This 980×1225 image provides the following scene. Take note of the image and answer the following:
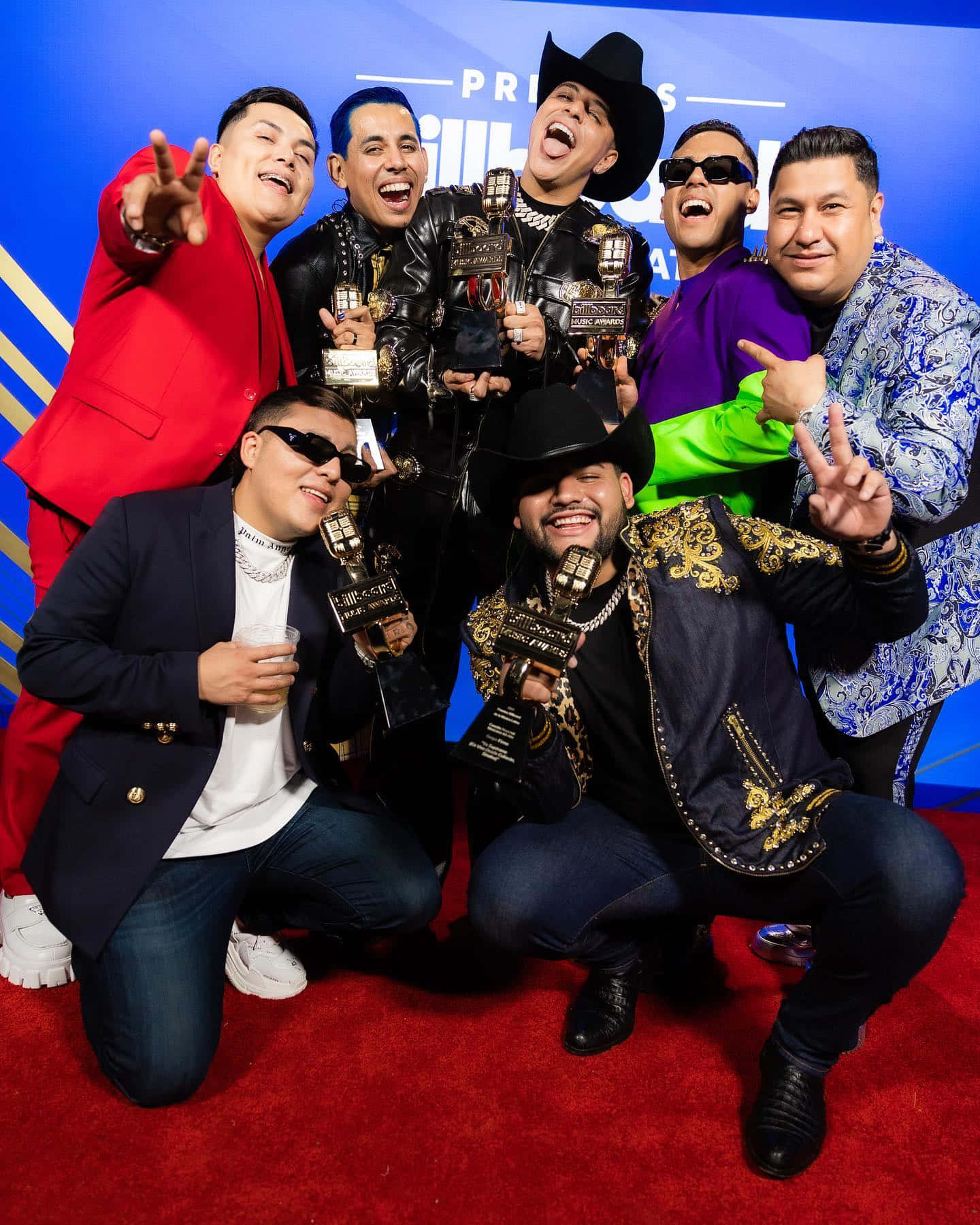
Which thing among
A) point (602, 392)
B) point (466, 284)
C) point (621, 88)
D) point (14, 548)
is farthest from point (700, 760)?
point (14, 548)

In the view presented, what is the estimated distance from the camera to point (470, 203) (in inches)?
133

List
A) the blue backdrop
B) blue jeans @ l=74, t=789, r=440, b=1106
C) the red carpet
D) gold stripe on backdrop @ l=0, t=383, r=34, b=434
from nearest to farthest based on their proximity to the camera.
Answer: the red carpet, blue jeans @ l=74, t=789, r=440, b=1106, the blue backdrop, gold stripe on backdrop @ l=0, t=383, r=34, b=434

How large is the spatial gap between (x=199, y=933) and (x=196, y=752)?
43cm

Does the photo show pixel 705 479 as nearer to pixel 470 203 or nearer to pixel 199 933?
pixel 470 203

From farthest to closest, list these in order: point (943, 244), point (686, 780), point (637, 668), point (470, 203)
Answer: point (943, 244), point (470, 203), point (637, 668), point (686, 780)

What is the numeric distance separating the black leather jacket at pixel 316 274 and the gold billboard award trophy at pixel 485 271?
47cm

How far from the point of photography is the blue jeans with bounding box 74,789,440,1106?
7.78 ft

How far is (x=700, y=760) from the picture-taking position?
2.48m

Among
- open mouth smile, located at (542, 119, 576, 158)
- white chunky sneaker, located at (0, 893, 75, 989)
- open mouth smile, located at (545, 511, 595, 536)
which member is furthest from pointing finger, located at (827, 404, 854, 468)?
white chunky sneaker, located at (0, 893, 75, 989)

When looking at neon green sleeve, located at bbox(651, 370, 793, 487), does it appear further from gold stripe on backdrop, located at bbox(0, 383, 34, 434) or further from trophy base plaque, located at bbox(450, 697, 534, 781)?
gold stripe on backdrop, located at bbox(0, 383, 34, 434)

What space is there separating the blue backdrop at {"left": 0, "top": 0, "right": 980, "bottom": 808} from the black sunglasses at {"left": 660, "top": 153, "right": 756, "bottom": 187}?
76.0 inches

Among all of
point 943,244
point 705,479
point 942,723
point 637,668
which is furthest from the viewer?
point 942,723

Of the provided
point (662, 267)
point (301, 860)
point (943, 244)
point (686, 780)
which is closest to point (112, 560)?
point (301, 860)

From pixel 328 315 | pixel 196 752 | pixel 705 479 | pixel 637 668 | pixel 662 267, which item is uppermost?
pixel 662 267
